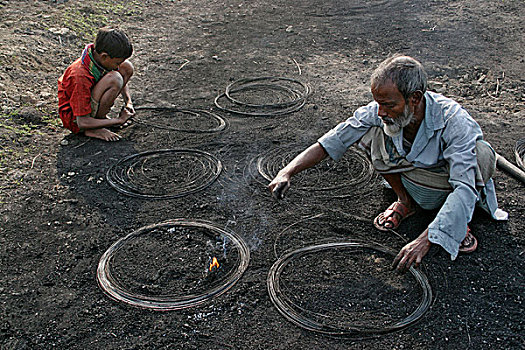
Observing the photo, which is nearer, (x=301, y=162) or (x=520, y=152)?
(x=301, y=162)

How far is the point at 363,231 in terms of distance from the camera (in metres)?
3.94

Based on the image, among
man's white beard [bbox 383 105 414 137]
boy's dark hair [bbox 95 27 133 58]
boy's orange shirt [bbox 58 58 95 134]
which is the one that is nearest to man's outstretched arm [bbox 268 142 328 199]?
man's white beard [bbox 383 105 414 137]

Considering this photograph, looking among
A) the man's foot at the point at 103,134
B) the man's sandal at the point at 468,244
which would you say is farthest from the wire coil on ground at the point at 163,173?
the man's sandal at the point at 468,244

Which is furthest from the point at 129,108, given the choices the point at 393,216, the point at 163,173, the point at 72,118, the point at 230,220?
the point at 393,216

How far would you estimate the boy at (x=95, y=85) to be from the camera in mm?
4906

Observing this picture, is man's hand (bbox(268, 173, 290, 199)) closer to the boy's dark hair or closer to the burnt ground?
the burnt ground

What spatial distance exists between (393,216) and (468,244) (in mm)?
611

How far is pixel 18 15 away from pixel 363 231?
7.27m

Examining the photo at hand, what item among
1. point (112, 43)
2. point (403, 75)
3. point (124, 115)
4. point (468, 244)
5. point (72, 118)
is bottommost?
point (468, 244)

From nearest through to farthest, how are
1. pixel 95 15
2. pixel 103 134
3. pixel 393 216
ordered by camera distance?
pixel 393 216 < pixel 103 134 < pixel 95 15

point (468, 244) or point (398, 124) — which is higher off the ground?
point (398, 124)

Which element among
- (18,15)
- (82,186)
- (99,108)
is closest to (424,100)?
(82,186)

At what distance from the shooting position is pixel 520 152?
16.3ft

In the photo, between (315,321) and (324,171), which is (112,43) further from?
(315,321)
